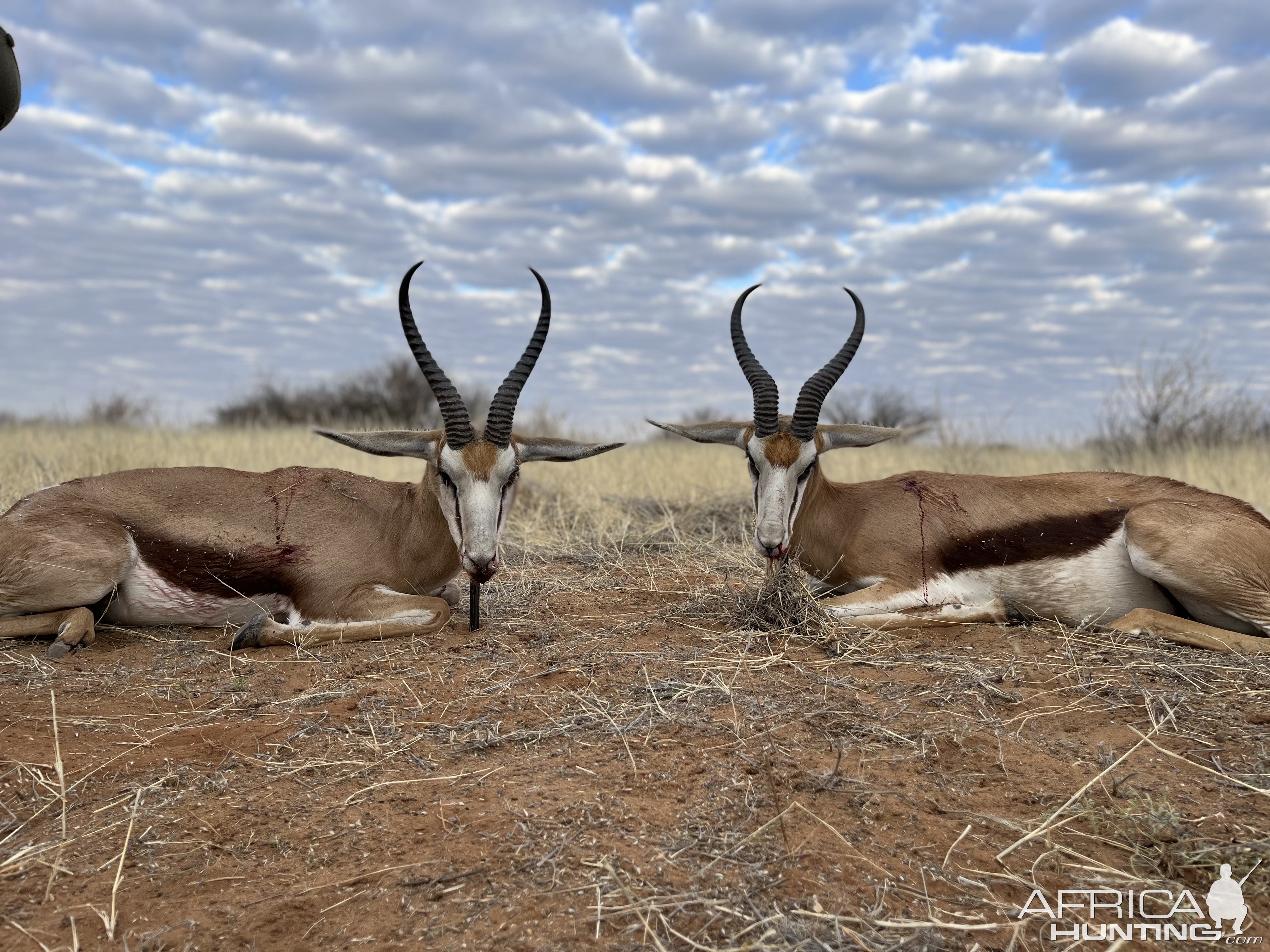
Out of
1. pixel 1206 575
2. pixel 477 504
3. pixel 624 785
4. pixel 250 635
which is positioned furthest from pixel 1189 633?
pixel 250 635

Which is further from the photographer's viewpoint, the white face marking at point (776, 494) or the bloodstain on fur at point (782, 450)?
the bloodstain on fur at point (782, 450)

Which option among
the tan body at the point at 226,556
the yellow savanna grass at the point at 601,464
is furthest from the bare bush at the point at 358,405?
the tan body at the point at 226,556

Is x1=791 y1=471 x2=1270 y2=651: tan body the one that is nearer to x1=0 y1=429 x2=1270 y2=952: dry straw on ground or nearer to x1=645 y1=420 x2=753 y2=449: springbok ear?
x1=0 y1=429 x2=1270 y2=952: dry straw on ground

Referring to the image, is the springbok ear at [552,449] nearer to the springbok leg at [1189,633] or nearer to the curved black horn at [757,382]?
the curved black horn at [757,382]

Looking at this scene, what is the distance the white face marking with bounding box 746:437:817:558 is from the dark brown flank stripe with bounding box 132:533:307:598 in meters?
3.10

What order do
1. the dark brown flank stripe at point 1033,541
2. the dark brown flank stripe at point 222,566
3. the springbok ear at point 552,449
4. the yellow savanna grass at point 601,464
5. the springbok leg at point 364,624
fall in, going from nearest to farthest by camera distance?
the springbok leg at point 364,624 → the dark brown flank stripe at point 222,566 → the dark brown flank stripe at point 1033,541 → the springbok ear at point 552,449 → the yellow savanna grass at point 601,464

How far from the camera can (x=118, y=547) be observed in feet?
18.9

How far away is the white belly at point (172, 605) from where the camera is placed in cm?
587

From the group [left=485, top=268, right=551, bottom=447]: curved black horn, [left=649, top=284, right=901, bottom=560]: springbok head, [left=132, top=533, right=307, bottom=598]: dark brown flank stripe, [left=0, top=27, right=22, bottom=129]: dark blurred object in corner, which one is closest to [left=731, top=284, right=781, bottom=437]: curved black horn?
[left=649, top=284, right=901, bottom=560]: springbok head

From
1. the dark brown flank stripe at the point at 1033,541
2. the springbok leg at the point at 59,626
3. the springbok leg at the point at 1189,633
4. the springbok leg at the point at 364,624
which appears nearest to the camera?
the springbok leg at the point at 1189,633

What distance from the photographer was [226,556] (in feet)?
19.9

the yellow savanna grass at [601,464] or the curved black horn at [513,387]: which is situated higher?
the curved black horn at [513,387]

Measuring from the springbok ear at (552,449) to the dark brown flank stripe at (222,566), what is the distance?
1.65m

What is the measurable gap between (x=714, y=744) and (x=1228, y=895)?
1.78 meters
